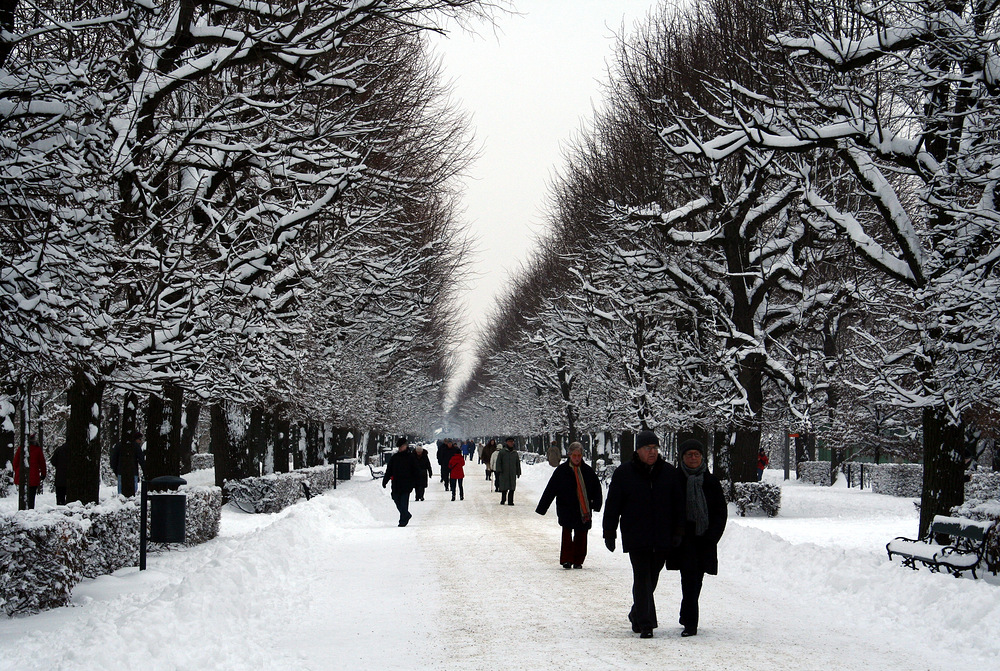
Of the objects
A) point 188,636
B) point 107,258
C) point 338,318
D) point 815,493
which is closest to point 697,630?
point 188,636

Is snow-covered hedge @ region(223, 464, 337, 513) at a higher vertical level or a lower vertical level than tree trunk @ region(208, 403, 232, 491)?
lower

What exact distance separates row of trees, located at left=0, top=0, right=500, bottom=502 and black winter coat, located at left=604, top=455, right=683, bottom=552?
5.29 m

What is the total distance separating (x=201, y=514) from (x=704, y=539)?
10653 millimetres

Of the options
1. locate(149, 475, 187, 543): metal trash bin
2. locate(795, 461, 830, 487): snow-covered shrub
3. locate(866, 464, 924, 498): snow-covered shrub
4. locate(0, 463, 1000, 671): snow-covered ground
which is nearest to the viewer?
locate(0, 463, 1000, 671): snow-covered ground

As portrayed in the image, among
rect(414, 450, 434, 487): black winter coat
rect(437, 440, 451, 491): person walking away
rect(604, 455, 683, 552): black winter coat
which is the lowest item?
rect(437, 440, 451, 491): person walking away

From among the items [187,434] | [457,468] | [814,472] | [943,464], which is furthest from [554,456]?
[814,472]

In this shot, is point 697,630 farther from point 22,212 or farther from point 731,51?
point 731,51

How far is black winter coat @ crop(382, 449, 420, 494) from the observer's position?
21.6m

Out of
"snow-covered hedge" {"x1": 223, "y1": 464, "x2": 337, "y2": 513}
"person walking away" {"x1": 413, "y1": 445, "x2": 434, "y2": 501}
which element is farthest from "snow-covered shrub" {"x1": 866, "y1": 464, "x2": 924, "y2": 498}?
"snow-covered hedge" {"x1": 223, "y1": 464, "x2": 337, "y2": 513}

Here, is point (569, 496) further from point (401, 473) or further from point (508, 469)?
point (508, 469)

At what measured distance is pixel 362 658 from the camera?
815 centimetres

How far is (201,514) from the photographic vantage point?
682 inches

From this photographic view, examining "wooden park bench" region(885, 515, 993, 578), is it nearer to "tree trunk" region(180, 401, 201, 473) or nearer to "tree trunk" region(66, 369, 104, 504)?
"tree trunk" region(66, 369, 104, 504)

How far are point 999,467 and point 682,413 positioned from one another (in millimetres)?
14318
